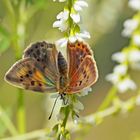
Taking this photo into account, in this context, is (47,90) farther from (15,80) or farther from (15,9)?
(15,9)

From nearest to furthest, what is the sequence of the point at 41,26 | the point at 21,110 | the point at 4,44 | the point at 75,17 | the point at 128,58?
the point at 75,17 → the point at 4,44 → the point at 21,110 → the point at 128,58 → the point at 41,26

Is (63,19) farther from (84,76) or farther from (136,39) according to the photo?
(136,39)

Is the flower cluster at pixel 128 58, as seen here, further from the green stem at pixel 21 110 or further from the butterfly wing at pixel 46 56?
the butterfly wing at pixel 46 56

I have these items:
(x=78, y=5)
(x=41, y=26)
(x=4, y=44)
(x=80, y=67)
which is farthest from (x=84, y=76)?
(x=41, y=26)

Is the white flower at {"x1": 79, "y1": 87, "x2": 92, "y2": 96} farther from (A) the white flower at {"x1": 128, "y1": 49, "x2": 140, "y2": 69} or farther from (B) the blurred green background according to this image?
(A) the white flower at {"x1": 128, "y1": 49, "x2": 140, "y2": 69}

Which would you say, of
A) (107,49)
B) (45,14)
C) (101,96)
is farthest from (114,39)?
(45,14)

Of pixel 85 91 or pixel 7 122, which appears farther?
pixel 7 122
